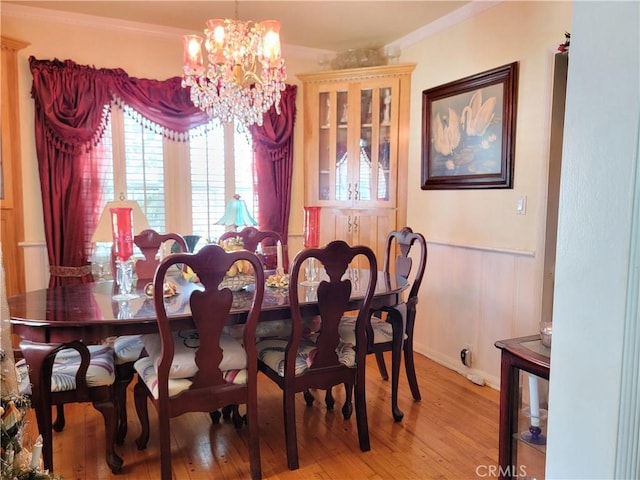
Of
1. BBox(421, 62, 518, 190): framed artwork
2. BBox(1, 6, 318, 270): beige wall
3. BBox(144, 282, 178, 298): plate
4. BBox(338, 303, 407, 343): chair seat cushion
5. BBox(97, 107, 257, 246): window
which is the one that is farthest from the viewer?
BBox(97, 107, 257, 246): window

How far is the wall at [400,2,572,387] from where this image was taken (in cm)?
276

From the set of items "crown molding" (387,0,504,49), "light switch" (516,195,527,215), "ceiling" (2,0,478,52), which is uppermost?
"ceiling" (2,0,478,52)

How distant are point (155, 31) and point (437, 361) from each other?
343cm

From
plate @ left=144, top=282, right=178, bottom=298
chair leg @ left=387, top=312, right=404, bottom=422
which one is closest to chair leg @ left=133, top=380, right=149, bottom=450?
plate @ left=144, top=282, right=178, bottom=298

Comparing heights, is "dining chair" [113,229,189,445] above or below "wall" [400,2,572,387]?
below

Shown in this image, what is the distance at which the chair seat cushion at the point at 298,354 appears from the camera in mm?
2219

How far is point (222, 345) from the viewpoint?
214cm

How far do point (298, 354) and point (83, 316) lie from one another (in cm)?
98

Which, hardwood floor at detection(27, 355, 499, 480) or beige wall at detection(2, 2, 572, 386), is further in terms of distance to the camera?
beige wall at detection(2, 2, 572, 386)

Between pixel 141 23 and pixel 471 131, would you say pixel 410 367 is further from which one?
pixel 141 23

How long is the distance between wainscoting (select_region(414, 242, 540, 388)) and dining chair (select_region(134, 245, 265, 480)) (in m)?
1.77

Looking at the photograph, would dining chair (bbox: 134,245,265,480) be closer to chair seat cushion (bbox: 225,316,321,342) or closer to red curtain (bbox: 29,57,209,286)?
chair seat cushion (bbox: 225,316,321,342)

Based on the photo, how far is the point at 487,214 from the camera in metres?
3.14

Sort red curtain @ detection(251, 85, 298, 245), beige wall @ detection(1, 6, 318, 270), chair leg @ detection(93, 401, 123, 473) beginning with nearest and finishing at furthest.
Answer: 1. chair leg @ detection(93, 401, 123, 473)
2. beige wall @ detection(1, 6, 318, 270)
3. red curtain @ detection(251, 85, 298, 245)
